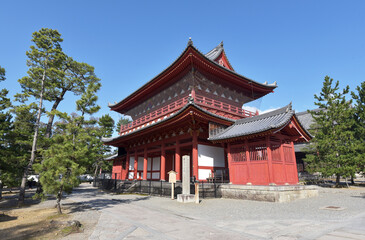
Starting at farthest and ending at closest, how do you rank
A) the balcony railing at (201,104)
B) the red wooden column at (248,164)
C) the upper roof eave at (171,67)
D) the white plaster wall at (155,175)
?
the white plaster wall at (155,175) < the balcony railing at (201,104) < the upper roof eave at (171,67) < the red wooden column at (248,164)

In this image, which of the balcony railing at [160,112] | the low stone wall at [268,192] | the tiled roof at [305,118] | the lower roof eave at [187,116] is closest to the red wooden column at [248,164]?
the low stone wall at [268,192]

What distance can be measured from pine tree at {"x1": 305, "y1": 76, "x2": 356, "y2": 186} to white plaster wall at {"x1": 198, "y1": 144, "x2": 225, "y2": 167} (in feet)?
32.3

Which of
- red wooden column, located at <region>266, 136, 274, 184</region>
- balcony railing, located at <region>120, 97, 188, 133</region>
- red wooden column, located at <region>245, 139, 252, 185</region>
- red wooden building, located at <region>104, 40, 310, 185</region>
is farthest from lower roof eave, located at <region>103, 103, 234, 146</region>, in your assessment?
red wooden column, located at <region>266, 136, 274, 184</region>

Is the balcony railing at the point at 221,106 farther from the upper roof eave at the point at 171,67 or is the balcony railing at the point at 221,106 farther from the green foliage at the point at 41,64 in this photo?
the green foliage at the point at 41,64

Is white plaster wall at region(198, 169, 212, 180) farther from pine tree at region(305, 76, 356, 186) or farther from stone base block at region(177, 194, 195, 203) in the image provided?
pine tree at region(305, 76, 356, 186)

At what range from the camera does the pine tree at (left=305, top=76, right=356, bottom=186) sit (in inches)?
689

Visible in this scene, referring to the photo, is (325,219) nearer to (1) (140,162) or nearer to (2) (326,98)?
(2) (326,98)

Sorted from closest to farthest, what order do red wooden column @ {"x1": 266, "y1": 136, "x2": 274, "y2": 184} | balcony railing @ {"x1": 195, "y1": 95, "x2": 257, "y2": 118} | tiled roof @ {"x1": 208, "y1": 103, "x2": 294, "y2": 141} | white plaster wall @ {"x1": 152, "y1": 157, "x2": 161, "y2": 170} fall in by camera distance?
red wooden column @ {"x1": 266, "y1": 136, "x2": 274, "y2": 184} < tiled roof @ {"x1": 208, "y1": 103, "x2": 294, "y2": 141} < balcony railing @ {"x1": 195, "y1": 95, "x2": 257, "y2": 118} < white plaster wall @ {"x1": 152, "y1": 157, "x2": 161, "y2": 170}

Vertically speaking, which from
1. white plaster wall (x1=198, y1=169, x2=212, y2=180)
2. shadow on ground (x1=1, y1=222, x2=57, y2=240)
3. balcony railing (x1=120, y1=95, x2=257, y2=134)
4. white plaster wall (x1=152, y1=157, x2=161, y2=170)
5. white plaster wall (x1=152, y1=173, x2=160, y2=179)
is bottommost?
shadow on ground (x1=1, y1=222, x2=57, y2=240)

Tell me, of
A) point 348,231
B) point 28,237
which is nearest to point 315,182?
point 348,231

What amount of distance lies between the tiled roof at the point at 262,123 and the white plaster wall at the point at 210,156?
5.85 feet

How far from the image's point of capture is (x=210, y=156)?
15992 mm

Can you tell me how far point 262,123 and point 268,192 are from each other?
4.37 metres

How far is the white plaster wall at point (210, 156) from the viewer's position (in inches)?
606
